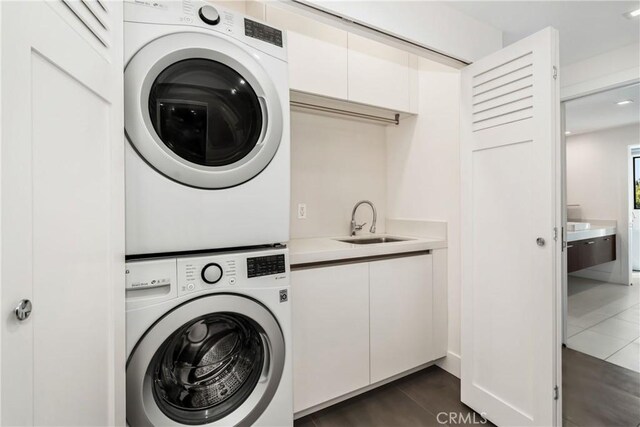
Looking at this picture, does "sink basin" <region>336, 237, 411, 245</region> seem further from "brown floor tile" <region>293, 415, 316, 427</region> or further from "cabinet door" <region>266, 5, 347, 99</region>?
"brown floor tile" <region>293, 415, 316, 427</region>

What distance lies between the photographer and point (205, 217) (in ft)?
3.48

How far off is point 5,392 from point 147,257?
1.86 ft

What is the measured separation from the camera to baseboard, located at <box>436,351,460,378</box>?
78.0 inches

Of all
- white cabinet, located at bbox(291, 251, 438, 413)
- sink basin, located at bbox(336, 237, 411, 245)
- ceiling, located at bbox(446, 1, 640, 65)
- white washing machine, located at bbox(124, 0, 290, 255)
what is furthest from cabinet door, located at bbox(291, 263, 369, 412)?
ceiling, located at bbox(446, 1, 640, 65)

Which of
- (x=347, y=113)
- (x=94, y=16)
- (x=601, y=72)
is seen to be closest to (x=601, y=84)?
(x=601, y=72)

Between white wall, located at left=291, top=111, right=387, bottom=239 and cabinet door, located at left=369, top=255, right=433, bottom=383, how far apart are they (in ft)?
2.16

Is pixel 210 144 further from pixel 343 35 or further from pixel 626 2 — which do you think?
pixel 626 2

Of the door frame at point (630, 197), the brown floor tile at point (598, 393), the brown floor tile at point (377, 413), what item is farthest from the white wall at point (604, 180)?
the brown floor tile at point (377, 413)

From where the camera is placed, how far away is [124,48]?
0.94 meters

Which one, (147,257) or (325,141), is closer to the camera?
(147,257)

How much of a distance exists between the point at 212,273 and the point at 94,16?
81 cm

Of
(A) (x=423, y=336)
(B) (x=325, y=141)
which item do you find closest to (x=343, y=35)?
(B) (x=325, y=141)

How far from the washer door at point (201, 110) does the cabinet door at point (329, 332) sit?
0.67 m

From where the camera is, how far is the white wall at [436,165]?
1.99 m
